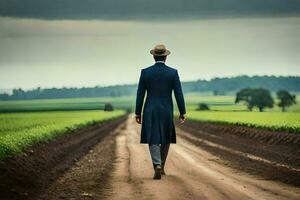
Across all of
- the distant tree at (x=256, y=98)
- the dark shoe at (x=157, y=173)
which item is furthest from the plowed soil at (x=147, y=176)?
the distant tree at (x=256, y=98)

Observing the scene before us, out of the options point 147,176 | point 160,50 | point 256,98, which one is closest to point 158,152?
point 147,176

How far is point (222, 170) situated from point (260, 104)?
143446mm

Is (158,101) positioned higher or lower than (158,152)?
higher

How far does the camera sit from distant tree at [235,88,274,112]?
158 m

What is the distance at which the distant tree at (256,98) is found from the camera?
157825 millimetres

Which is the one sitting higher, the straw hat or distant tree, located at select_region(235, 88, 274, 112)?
the straw hat

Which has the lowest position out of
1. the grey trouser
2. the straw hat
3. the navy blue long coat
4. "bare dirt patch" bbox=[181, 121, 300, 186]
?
"bare dirt patch" bbox=[181, 121, 300, 186]

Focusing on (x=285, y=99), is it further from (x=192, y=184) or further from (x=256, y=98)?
(x=192, y=184)

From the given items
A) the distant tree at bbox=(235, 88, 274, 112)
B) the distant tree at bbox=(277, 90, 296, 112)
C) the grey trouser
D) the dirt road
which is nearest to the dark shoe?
the dirt road

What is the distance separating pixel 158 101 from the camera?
14.8m

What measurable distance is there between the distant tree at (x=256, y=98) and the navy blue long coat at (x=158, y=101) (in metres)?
141

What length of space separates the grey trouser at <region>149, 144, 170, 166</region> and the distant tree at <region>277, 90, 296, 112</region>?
147189 mm

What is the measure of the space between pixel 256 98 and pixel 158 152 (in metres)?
149

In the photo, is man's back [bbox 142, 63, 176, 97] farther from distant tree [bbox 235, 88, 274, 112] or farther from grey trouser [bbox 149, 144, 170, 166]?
distant tree [bbox 235, 88, 274, 112]
